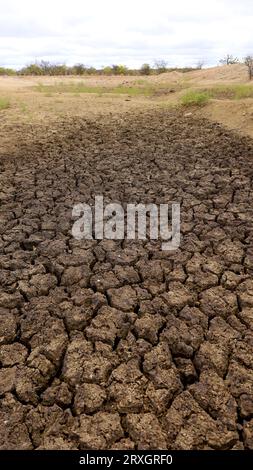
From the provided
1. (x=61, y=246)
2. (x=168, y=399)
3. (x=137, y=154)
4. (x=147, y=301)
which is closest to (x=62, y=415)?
(x=168, y=399)

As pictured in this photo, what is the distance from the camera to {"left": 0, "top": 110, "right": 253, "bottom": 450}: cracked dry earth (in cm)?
216

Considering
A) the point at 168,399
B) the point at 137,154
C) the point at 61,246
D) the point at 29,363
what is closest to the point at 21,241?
the point at 61,246

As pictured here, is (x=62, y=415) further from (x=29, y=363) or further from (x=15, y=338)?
(x=15, y=338)

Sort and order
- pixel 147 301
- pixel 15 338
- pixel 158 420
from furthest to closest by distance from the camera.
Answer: pixel 147 301 → pixel 15 338 → pixel 158 420

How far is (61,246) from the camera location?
12.5 feet

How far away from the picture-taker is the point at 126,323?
2842 millimetres

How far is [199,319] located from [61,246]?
1601mm

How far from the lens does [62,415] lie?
2205mm

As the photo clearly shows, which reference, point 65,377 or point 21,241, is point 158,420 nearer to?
point 65,377

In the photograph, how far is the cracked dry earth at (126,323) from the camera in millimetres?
2160

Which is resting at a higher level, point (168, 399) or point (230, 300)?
point (230, 300)
